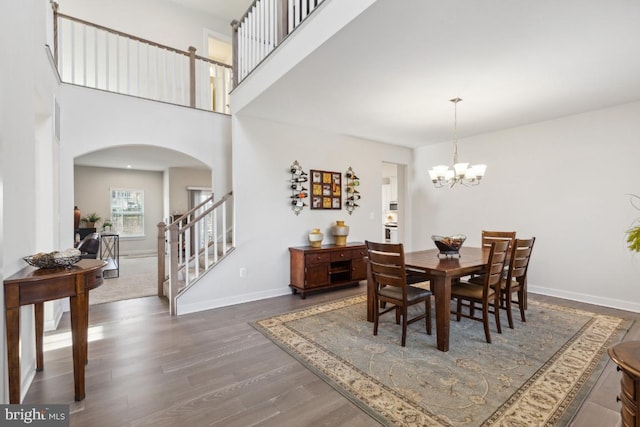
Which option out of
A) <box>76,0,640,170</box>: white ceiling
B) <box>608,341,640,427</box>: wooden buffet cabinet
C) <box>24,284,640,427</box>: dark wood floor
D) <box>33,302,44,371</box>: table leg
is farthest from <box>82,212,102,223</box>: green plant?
<box>608,341,640,427</box>: wooden buffet cabinet

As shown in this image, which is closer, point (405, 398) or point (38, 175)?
point (405, 398)

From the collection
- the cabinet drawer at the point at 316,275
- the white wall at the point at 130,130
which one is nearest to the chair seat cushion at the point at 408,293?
the cabinet drawer at the point at 316,275

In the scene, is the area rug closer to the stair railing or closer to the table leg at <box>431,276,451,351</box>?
the table leg at <box>431,276,451,351</box>

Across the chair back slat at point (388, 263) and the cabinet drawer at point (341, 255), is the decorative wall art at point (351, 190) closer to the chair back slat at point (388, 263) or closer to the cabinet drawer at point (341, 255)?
the cabinet drawer at point (341, 255)

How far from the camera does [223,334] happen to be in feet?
10.1

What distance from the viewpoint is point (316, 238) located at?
4.66 meters

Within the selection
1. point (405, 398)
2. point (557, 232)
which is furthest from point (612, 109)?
point (405, 398)

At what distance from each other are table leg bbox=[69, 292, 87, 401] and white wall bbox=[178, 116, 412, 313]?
1723mm

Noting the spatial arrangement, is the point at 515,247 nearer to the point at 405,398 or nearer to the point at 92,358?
the point at 405,398

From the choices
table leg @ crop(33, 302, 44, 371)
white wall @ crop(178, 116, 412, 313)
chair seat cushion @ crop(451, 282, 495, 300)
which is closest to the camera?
table leg @ crop(33, 302, 44, 371)

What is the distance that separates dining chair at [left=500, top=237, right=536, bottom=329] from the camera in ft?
10.3

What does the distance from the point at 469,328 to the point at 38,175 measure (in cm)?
482

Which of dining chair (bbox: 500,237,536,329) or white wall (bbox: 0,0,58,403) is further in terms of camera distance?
dining chair (bbox: 500,237,536,329)

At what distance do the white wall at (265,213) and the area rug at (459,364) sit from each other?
96 centimetres
